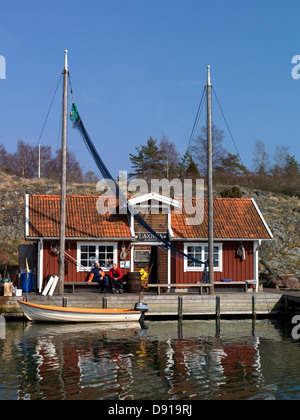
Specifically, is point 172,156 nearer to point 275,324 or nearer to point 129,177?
point 129,177

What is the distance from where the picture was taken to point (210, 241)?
2394 centimetres

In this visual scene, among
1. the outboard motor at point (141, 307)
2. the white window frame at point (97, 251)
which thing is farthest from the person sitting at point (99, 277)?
the outboard motor at point (141, 307)

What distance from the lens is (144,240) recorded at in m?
26.3

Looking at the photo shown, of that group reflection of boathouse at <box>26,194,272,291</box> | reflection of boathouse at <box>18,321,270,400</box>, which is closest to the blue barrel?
reflection of boathouse at <box>26,194,272,291</box>

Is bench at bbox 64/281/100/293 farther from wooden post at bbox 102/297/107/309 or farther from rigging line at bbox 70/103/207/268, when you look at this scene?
rigging line at bbox 70/103/207/268

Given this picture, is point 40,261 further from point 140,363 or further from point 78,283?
point 140,363

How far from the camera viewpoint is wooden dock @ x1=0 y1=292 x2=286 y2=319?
22266mm

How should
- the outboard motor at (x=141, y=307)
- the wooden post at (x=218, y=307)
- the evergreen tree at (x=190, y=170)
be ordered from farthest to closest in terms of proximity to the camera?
the evergreen tree at (x=190, y=170) < the wooden post at (x=218, y=307) < the outboard motor at (x=141, y=307)

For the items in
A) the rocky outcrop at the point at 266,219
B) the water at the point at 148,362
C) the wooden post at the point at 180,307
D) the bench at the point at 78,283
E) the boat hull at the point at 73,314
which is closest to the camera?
the water at the point at 148,362

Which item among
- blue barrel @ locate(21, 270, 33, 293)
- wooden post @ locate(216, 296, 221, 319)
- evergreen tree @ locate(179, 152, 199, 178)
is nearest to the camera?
wooden post @ locate(216, 296, 221, 319)

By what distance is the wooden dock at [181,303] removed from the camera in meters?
22.3

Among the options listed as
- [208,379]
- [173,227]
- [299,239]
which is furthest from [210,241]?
[299,239]

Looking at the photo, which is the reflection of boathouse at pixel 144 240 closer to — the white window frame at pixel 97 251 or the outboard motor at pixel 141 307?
the white window frame at pixel 97 251

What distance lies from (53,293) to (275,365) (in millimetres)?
12418
